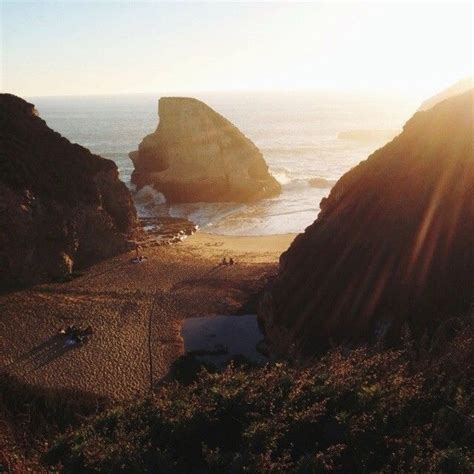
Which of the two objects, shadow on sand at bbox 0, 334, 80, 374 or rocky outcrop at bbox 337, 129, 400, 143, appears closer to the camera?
shadow on sand at bbox 0, 334, 80, 374

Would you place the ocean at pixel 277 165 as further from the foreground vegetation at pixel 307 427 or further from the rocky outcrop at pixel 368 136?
the foreground vegetation at pixel 307 427

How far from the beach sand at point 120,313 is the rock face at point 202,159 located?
19.8 metres

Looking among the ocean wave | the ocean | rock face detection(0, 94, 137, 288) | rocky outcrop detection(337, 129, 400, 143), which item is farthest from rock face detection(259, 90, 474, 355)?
rocky outcrop detection(337, 129, 400, 143)

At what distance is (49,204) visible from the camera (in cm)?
3048

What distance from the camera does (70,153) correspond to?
35.8m

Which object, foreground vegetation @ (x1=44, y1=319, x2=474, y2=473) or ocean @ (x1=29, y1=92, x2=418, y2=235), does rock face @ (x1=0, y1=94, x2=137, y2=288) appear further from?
foreground vegetation @ (x1=44, y1=319, x2=474, y2=473)

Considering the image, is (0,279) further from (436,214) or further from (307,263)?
(436,214)

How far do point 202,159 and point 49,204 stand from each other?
88.6 feet

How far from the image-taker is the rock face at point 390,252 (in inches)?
645

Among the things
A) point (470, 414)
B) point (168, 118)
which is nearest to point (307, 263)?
point (470, 414)

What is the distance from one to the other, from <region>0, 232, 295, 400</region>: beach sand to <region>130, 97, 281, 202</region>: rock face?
19.8 metres

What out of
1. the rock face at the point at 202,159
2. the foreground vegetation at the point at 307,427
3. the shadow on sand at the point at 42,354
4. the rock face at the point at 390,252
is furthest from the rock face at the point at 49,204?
the foreground vegetation at the point at 307,427

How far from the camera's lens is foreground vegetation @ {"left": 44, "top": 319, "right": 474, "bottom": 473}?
8.02 m

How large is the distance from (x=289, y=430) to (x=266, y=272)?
869 inches
